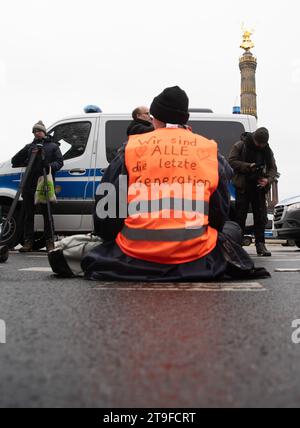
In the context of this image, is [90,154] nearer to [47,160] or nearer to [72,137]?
[72,137]

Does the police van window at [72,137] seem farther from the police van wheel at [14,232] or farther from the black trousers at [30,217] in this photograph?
the police van wheel at [14,232]

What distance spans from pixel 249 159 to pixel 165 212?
3.78 metres

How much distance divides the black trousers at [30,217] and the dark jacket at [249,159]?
2403 millimetres

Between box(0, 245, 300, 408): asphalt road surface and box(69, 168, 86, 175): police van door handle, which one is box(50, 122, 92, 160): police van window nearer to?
box(69, 168, 86, 175): police van door handle

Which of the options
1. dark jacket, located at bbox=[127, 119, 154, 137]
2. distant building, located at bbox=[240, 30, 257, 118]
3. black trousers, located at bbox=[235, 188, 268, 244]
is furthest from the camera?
distant building, located at bbox=[240, 30, 257, 118]

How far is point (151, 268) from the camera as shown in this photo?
3.13 metres

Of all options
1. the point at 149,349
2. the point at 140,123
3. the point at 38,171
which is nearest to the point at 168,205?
the point at 149,349

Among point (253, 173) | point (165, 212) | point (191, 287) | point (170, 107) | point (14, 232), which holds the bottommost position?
point (14, 232)

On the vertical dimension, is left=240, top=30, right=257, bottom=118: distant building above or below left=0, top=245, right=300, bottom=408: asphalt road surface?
above

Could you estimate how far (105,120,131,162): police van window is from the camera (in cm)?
725

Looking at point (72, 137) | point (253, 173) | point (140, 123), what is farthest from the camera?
point (72, 137)

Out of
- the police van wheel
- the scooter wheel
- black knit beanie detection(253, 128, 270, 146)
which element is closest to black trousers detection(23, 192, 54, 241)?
the police van wheel

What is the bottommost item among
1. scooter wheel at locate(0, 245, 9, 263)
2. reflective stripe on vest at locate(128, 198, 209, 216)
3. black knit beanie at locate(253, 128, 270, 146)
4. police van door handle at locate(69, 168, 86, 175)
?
scooter wheel at locate(0, 245, 9, 263)

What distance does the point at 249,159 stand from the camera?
21.8ft
